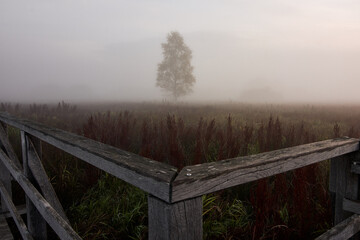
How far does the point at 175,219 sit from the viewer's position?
0.71m

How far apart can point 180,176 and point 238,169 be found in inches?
10.8

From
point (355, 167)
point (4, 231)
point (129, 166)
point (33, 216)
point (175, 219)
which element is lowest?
point (4, 231)

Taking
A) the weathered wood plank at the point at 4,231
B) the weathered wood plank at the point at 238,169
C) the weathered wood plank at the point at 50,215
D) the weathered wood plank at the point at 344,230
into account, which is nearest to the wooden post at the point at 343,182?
the weathered wood plank at the point at 344,230

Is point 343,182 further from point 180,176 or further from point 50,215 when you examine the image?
point 50,215

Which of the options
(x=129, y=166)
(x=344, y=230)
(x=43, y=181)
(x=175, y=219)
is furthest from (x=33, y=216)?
(x=344, y=230)

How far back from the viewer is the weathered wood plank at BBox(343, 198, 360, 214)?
177cm

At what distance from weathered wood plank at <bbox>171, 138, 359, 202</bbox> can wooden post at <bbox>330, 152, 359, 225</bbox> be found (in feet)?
1.19

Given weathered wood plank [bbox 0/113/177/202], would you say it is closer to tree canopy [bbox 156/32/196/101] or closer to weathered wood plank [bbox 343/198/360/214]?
weathered wood plank [bbox 343/198/360/214]

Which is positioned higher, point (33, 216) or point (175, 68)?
point (175, 68)

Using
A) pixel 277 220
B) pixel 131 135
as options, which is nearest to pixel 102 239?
pixel 277 220

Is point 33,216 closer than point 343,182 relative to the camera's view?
No

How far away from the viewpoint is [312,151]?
138 centimetres

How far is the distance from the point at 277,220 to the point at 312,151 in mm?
1002

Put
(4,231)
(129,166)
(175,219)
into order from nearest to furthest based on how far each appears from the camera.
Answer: (175,219), (129,166), (4,231)
